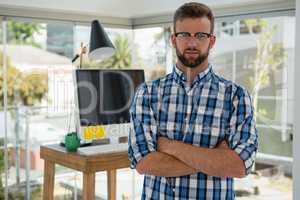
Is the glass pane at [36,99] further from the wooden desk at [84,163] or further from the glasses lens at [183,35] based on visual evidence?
the glasses lens at [183,35]

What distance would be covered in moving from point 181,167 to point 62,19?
2420mm

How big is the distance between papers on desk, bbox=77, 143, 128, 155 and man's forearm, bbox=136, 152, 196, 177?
3.36 feet

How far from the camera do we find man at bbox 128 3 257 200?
147 cm

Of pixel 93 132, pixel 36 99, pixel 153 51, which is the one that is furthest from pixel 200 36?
pixel 153 51

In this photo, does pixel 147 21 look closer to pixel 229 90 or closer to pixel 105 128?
pixel 105 128

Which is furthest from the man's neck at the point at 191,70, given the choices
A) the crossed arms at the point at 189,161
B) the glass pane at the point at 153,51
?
the glass pane at the point at 153,51

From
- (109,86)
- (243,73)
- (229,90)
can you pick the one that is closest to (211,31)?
(229,90)

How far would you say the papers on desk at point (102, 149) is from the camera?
253cm

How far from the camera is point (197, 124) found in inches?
58.5

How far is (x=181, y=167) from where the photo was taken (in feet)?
4.87

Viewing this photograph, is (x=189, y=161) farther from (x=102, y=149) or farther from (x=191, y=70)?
(x=102, y=149)

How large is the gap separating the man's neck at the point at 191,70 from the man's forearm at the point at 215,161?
275 mm

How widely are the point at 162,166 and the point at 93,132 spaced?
1261 millimetres

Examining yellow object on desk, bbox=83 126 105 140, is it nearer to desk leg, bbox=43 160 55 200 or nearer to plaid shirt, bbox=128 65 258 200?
desk leg, bbox=43 160 55 200
